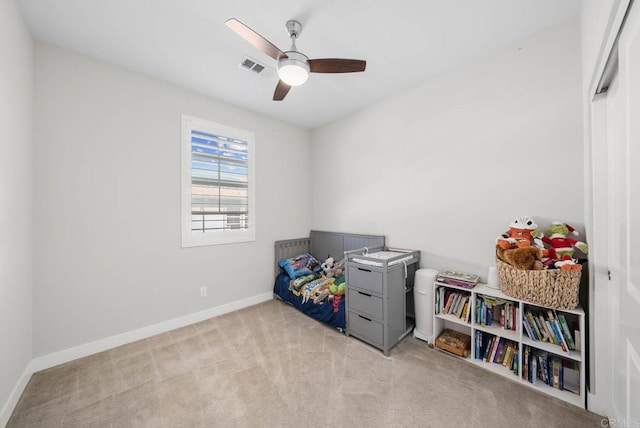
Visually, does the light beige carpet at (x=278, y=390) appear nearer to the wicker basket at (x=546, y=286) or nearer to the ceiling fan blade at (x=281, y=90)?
the wicker basket at (x=546, y=286)

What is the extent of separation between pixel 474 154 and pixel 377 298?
163cm

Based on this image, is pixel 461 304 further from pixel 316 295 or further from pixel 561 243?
pixel 316 295

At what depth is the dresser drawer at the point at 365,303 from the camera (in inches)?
86.8

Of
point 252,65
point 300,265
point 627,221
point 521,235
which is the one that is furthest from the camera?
point 300,265

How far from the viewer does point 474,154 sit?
2279 millimetres

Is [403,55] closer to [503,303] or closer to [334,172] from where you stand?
[334,172]

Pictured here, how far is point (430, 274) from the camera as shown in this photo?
2369mm

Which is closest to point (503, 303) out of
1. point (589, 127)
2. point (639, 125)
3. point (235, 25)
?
point (589, 127)

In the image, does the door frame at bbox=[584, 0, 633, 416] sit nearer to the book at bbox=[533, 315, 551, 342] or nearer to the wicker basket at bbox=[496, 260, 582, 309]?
the wicker basket at bbox=[496, 260, 582, 309]

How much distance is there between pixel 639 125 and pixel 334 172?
293cm

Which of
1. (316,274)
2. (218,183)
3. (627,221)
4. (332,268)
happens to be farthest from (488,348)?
(218,183)

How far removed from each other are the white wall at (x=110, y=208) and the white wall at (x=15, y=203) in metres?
0.12

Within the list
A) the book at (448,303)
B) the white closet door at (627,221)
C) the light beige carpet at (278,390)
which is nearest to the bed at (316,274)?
the light beige carpet at (278,390)

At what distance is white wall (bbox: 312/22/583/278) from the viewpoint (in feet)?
6.06
